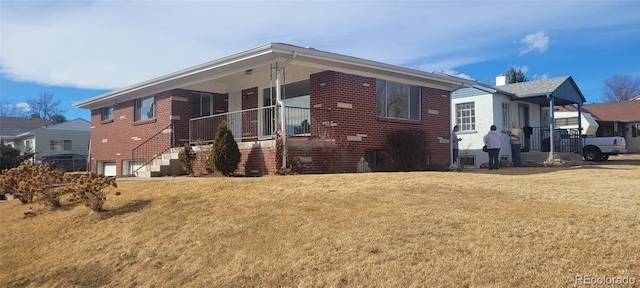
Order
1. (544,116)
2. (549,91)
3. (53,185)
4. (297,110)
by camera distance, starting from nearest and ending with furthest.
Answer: (53,185)
(297,110)
(549,91)
(544,116)

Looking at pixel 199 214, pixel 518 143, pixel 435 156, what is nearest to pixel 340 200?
pixel 199 214

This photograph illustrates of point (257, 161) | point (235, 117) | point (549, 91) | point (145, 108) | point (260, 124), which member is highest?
point (549, 91)

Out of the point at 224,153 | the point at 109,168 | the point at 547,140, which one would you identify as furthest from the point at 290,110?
the point at 547,140

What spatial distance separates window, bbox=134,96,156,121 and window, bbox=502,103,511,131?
47.5 feet

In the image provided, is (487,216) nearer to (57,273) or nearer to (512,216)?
(512,216)

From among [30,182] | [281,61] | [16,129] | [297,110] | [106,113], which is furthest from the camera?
[16,129]

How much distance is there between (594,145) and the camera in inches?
872

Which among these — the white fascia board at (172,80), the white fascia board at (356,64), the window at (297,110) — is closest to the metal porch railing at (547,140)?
the white fascia board at (356,64)

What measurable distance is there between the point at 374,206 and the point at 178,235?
2725 millimetres

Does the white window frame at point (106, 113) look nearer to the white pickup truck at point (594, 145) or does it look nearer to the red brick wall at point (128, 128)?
the red brick wall at point (128, 128)

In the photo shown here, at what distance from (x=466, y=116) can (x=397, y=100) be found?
7252 mm

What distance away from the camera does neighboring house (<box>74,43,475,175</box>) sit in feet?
38.7

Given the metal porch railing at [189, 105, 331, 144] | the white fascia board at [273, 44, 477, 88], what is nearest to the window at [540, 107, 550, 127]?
the white fascia board at [273, 44, 477, 88]

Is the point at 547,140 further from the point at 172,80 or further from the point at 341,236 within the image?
the point at 341,236
